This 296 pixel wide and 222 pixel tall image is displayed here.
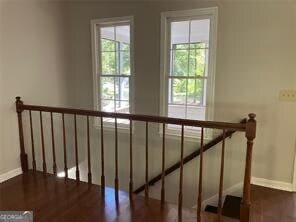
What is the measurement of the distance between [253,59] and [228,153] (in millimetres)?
1179

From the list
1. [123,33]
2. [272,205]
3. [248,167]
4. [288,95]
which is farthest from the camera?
[123,33]

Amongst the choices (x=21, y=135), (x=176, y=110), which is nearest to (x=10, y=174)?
(x=21, y=135)

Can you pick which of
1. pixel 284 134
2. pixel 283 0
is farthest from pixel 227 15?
pixel 284 134

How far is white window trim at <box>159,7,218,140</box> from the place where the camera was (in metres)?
3.11

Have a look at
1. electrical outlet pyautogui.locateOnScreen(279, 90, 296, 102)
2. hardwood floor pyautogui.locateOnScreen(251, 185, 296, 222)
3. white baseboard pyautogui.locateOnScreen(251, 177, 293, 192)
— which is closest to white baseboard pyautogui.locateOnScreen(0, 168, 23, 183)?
hardwood floor pyautogui.locateOnScreen(251, 185, 296, 222)

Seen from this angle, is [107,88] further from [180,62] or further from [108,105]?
[180,62]

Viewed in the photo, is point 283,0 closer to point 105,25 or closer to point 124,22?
point 124,22

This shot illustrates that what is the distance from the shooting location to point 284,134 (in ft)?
9.62

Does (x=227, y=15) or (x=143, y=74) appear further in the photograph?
(x=143, y=74)

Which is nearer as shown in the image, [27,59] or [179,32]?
[27,59]

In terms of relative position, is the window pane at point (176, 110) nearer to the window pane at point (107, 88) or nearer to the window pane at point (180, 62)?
the window pane at point (180, 62)

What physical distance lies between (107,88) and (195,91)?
1.38 meters

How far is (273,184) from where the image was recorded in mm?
3053

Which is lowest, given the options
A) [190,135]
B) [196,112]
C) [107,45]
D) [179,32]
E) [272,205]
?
[272,205]
